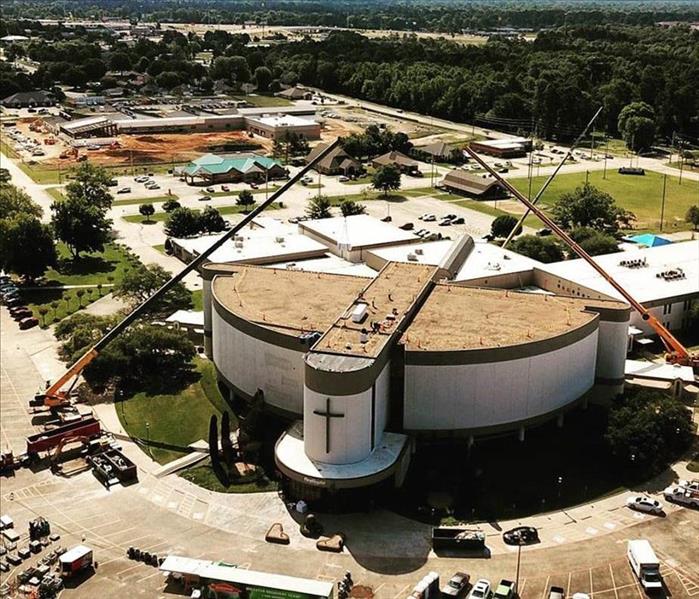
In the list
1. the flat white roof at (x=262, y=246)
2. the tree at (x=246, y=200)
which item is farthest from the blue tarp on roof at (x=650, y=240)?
the tree at (x=246, y=200)

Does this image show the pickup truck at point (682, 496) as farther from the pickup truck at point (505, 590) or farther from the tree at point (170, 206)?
the tree at point (170, 206)

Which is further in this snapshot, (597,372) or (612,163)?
(612,163)

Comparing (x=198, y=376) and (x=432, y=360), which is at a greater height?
(x=432, y=360)

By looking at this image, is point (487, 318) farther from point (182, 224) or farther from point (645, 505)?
point (182, 224)

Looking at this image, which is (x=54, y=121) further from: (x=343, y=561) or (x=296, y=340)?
(x=343, y=561)

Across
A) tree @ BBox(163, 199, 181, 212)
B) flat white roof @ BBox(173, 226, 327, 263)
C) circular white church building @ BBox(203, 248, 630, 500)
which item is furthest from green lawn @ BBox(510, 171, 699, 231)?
circular white church building @ BBox(203, 248, 630, 500)

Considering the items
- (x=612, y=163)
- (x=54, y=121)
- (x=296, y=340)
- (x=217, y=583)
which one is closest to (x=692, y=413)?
(x=296, y=340)

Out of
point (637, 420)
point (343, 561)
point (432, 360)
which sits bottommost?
point (343, 561)
